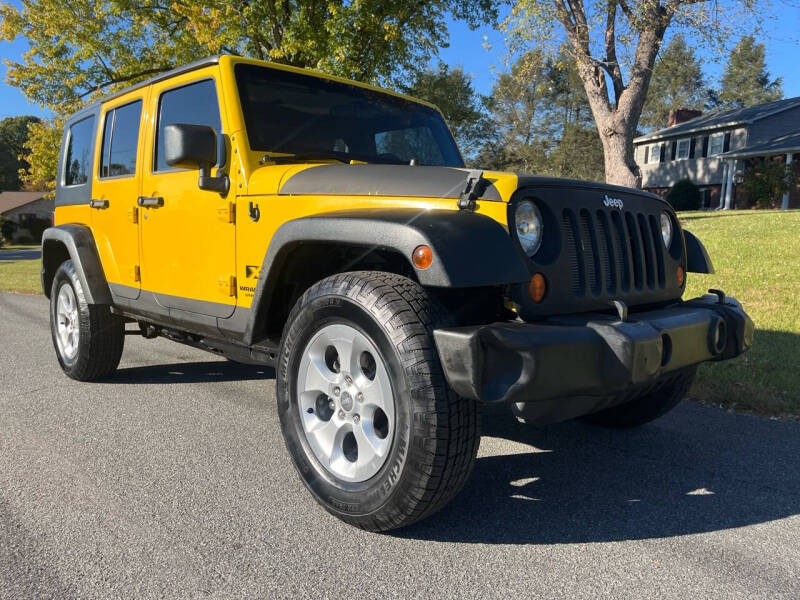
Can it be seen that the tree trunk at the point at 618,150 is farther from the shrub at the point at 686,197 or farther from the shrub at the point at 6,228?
the shrub at the point at 6,228

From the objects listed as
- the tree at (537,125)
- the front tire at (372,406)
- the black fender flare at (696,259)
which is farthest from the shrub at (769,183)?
the front tire at (372,406)

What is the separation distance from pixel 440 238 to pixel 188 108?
2275 millimetres

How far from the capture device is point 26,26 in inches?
681

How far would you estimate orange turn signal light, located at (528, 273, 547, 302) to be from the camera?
2553mm

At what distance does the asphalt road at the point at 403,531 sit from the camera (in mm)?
2215

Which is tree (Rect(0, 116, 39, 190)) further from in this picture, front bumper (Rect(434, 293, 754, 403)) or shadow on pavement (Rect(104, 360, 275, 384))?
front bumper (Rect(434, 293, 754, 403))

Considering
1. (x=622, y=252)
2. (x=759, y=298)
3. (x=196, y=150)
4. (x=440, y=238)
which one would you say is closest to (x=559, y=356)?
(x=440, y=238)

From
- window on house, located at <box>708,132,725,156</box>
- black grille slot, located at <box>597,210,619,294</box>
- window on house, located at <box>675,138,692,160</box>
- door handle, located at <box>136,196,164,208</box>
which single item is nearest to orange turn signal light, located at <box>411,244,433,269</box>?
black grille slot, located at <box>597,210,619,294</box>

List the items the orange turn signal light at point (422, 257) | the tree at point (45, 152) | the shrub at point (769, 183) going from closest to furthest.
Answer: the orange turn signal light at point (422, 257) → the tree at point (45, 152) → the shrub at point (769, 183)

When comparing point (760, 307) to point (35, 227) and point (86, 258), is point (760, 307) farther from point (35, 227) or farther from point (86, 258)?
point (35, 227)

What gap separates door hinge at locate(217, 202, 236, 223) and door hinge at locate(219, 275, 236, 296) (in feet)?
0.99

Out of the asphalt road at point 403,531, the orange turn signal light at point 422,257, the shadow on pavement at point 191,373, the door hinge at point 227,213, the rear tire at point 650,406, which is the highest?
the door hinge at point 227,213

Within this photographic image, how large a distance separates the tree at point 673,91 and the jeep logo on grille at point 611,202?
6046 centimetres

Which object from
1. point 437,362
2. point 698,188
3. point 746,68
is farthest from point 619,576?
point 746,68
